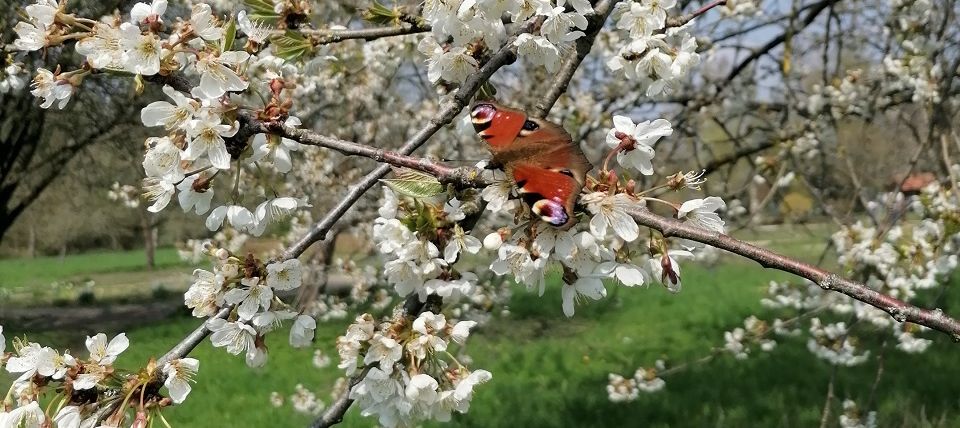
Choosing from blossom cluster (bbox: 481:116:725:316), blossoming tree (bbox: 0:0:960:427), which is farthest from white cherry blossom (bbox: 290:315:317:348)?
blossom cluster (bbox: 481:116:725:316)

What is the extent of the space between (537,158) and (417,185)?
0.58 feet

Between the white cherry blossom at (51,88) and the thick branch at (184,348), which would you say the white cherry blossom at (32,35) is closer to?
the white cherry blossom at (51,88)

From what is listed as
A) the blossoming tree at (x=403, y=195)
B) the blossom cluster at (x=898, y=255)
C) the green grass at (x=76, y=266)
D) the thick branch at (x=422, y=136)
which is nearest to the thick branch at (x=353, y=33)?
the blossoming tree at (x=403, y=195)

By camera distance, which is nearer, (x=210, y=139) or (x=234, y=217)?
(x=210, y=139)

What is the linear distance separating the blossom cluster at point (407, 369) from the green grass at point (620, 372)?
11.1 feet

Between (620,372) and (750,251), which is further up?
(750,251)

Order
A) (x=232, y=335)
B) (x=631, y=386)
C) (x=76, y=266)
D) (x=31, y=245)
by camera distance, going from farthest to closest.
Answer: (x=31, y=245), (x=76, y=266), (x=631, y=386), (x=232, y=335)

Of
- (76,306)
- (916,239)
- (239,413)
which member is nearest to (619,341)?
(239,413)

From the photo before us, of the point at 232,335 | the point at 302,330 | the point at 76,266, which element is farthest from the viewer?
the point at 76,266

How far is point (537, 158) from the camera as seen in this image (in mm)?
1024

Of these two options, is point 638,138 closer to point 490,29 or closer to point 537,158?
point 537,158

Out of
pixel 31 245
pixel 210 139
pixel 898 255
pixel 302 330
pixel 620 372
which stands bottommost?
pixel 31 245

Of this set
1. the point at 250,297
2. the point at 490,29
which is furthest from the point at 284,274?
the point at 490,29

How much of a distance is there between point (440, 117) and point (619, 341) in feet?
22.5
